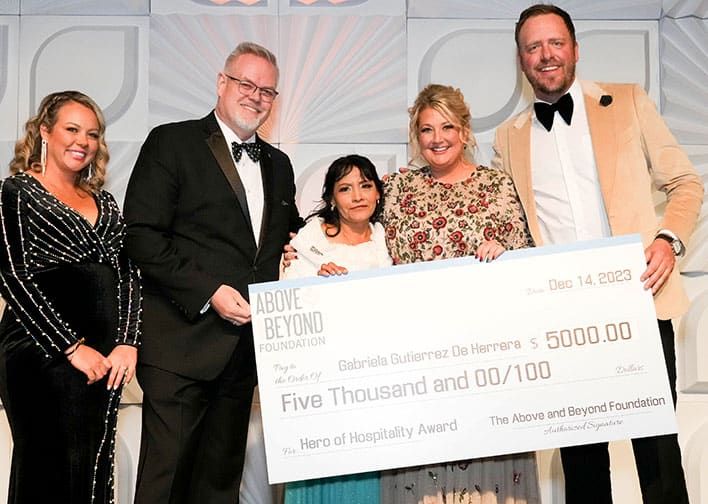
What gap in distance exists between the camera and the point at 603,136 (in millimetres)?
3004

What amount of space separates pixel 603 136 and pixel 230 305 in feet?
4.76

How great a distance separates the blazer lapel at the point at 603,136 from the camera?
2965 millimetres

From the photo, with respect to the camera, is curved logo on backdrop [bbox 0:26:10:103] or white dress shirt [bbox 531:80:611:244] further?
curved logo on backdrop [bbox 0:26:10:103]

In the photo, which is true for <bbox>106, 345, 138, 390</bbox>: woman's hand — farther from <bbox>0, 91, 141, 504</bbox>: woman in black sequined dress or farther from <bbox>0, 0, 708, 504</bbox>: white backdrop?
<bbox>0, 0, 708, 504</bbox>: white backdrop

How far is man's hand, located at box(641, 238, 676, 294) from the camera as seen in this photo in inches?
111

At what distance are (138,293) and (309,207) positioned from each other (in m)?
1.09

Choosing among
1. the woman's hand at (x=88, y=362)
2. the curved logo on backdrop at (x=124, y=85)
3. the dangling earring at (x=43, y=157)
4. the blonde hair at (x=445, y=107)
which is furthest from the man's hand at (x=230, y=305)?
the curved logo on backdrop at (x=124, y=85)

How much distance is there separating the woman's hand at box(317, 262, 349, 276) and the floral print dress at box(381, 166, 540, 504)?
26 cm

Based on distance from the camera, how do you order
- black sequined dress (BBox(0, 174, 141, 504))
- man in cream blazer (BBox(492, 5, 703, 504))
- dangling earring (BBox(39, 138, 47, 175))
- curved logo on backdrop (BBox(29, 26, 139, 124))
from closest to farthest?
1. black sequined dress (BBox(0, 174, 141, 504))
2. man in cream blazer (BBox(492, 5, 703, 504))
3. dangling earring (BBox(39, 138, 47, 175))
4. curved logo on backdrop (BBox(29, 26, 139, 124))

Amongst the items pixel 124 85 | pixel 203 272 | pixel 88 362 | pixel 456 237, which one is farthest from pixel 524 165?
pixel 124 85

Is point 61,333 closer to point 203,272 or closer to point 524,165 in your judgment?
point 203,272

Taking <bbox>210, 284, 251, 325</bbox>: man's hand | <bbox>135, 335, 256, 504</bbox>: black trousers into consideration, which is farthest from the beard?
<bbox>135, 335, 256, 504</bbox>: black trousers

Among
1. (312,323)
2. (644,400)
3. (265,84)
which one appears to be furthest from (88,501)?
(644,400)

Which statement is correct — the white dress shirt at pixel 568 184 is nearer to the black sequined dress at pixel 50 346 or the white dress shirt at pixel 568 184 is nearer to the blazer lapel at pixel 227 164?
the blazer lapel at pixel 227 164
